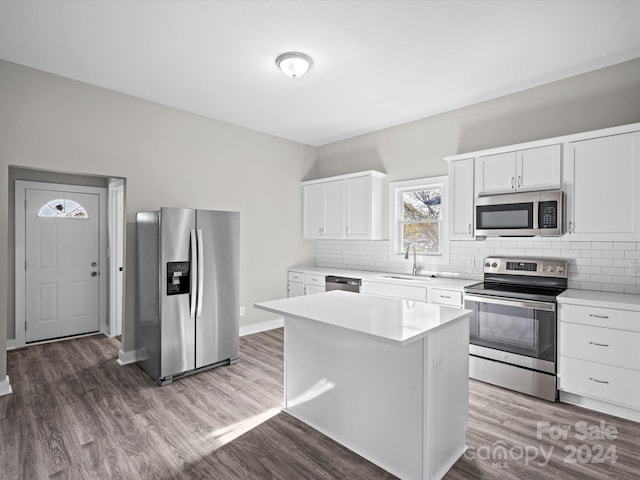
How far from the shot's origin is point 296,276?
544 cm

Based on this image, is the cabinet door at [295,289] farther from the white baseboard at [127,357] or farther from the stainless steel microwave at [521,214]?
the stainless steel microwave at [521,214]

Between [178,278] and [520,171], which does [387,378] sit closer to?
[178,278]

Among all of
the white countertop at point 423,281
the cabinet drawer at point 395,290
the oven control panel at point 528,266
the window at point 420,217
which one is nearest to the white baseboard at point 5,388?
the white countertop at point 423,281

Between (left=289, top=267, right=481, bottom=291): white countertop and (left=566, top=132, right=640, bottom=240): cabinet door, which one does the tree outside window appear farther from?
(left=566, top=132, right=640, bottom=240): cabinet door

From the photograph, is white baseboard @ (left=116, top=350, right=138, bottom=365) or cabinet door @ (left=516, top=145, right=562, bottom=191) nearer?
cabinet door @ (left=516, top=145, right=562, bottom=191)

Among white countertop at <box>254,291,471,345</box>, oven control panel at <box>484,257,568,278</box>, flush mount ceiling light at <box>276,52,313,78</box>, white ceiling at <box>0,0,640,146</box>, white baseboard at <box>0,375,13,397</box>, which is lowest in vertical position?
white baseboard at <box>0,375,13,397</box>

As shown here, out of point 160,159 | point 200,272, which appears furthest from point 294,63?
point 200,272

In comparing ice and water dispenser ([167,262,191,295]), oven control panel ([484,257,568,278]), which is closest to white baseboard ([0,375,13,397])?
ice and water dispenser ([167,262,191,295])

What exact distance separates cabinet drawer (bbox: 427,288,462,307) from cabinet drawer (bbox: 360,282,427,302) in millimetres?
80

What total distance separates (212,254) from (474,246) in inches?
115

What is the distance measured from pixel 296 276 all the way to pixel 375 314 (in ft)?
10.5

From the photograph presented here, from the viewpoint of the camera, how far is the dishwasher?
15.1ft

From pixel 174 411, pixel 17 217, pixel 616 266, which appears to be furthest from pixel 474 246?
pixel 17 217

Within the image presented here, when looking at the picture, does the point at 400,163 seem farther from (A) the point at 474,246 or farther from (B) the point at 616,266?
(B) the point at 616,266
